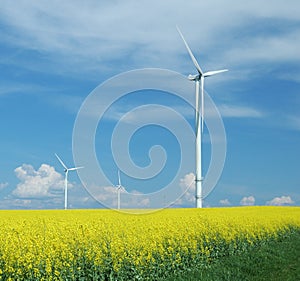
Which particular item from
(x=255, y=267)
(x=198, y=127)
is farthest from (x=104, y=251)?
(x=198, y=127)

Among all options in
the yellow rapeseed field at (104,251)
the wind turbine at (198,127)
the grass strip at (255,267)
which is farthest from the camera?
the wind turbine at (198,127)

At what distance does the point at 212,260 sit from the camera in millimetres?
19297

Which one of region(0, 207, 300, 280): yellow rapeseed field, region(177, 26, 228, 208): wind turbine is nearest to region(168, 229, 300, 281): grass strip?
region(0, 207, 300, 280): yellow rapeseed field

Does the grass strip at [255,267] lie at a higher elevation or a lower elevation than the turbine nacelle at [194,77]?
lower

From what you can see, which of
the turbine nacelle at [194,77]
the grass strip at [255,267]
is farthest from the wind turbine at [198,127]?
the grass strip at [255,267]

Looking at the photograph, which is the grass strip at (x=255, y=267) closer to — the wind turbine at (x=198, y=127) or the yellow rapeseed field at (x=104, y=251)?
the yellow rapeseed field at (x=104, y=251)

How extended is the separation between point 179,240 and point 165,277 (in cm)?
297

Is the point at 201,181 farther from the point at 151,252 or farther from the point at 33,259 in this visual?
the point at 33,259

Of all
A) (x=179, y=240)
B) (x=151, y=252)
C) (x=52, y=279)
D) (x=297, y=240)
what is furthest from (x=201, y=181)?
(x=52, y=279)

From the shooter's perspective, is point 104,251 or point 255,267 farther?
point 255,267

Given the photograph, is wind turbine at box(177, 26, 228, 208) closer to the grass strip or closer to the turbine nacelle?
the turbine nacelle

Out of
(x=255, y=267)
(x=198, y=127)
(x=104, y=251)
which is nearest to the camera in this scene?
(x=104, y=251)

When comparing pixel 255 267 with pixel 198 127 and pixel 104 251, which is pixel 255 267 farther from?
pixel 198 127

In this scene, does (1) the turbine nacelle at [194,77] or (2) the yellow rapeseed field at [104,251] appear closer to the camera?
(2) the yellow rapeseed field at [104,251]
